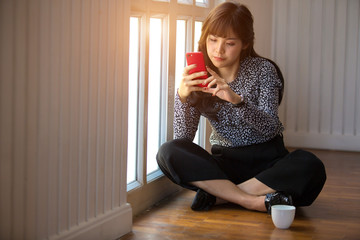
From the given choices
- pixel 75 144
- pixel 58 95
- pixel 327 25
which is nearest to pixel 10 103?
pixel 58 95

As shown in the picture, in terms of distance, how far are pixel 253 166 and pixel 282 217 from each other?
42cm

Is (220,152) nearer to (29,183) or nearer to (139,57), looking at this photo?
(139,57)

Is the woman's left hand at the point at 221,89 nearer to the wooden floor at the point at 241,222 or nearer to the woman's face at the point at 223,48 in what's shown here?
the woman's face at the point at 223,48

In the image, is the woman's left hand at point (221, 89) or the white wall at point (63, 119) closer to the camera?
the white wall at point (63, 119)

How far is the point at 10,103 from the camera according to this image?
1.13m

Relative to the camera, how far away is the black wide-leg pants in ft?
6.53

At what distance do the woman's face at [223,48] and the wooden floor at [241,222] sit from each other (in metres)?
0.57

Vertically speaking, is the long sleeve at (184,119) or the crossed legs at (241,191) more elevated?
the long sleeve at (184,119)

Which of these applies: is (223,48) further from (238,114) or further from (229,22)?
(238,114)

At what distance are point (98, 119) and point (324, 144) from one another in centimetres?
243

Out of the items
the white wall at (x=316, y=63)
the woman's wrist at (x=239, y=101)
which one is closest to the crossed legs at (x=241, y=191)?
the woman's wrist at (x=239, y=101)

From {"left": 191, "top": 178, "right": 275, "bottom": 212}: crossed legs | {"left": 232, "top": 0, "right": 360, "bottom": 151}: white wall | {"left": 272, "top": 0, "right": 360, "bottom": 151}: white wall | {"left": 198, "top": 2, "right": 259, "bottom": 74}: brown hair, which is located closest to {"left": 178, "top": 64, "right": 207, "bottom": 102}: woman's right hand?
{"left": 198, "top": 2, "right": 259, "bottom": 74}: brown hair

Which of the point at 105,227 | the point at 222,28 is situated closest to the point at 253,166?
the point at 222,28

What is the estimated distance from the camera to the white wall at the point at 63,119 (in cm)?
115
